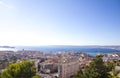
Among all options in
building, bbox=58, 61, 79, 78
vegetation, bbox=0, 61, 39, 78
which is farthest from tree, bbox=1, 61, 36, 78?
building, bbox=58, 61, 79, 78

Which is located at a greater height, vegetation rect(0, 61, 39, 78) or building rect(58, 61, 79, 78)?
vegetation rect(0, 61, 39, 78)

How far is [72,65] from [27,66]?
22.5 m

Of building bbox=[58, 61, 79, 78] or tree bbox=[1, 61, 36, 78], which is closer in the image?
tree bbox=[1, 61, 36, 78]

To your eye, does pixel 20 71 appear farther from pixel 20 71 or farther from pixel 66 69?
pixel 66 69

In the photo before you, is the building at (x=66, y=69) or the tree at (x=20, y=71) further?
the building at (x=66, y=69)

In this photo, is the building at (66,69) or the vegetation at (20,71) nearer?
the vegetation at (20,71)

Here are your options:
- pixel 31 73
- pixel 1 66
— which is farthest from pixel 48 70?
pixel 31 73

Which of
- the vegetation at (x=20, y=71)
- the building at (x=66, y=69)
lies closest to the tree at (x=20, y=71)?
the vegetation at (x=20, y=71)

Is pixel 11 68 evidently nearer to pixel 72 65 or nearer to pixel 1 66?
pixel 72 65

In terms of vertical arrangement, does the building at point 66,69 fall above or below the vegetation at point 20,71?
below

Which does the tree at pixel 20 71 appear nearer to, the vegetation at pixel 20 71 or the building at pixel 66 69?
the vegetation at pixel 20 71

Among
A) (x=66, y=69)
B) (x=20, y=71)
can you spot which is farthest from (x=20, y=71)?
(x=66, y=69)

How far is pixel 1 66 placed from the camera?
34750 millimetres

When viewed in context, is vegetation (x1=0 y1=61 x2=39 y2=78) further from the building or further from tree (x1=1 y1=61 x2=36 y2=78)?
the building
